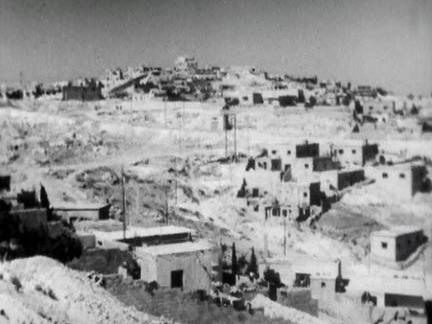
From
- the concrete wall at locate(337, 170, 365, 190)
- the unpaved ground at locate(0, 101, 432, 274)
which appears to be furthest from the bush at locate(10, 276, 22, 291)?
the concrete wall at locate(337, 170, 365, 190)

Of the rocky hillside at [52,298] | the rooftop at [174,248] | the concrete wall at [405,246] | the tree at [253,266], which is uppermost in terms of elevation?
the rocky hillside at [52,298]

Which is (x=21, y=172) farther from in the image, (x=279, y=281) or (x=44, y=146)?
(x=279, y=281)

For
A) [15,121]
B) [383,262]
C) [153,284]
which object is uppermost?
[15,121]

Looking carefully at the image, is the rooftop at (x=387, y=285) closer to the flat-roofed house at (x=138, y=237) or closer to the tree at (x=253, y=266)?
the tree at (x=253, y=266)

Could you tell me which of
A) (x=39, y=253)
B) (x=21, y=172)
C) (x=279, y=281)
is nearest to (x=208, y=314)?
(x=39, y=253)

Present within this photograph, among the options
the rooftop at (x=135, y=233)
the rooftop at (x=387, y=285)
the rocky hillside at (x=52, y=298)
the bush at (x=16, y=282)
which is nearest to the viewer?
the rocky hillside at (x=52, y=298)

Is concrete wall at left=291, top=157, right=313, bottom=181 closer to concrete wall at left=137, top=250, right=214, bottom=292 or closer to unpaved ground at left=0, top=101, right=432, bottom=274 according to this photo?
unpaved ground at left=0, top=101, right=432, bottom=274

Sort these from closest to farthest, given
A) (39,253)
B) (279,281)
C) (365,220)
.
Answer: (39,253)
(279,281)
(365,220)

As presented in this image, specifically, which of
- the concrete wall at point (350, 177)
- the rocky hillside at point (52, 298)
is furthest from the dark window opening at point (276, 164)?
the rocky hillside at point (52, 298)
